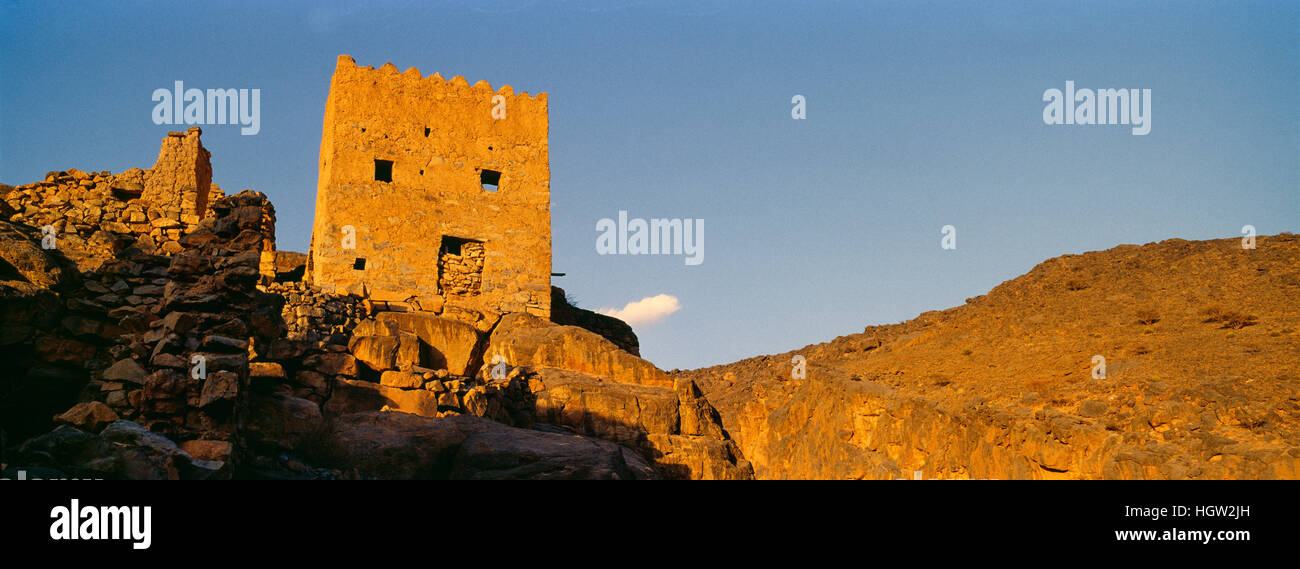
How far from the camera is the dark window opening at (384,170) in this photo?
21.5 m

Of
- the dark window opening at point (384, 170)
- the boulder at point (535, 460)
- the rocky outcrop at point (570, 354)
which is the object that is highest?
the dark window opening at point (384, 170)

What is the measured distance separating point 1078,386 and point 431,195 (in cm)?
1449

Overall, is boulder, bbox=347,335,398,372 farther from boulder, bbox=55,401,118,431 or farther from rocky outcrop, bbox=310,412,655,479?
boulder, bbox=55,401,118,431

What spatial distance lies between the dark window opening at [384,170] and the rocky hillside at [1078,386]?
34.4 feet

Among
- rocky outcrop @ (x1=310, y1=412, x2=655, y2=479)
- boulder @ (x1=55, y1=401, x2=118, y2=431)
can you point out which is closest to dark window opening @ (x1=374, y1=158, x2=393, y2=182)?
rocky outcrop @ (x1=310, y1=412, x2=655, y2=479)

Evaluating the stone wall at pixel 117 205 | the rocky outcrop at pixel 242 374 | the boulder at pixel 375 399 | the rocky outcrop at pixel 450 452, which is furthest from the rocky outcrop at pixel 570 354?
the stone wall at pixel 117 205

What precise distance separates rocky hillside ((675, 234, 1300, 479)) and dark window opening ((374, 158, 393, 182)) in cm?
1050

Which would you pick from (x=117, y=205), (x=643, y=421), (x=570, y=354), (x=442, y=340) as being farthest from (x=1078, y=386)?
(x=117, y=205)

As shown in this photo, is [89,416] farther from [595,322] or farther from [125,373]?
[595,322]

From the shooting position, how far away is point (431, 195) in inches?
847

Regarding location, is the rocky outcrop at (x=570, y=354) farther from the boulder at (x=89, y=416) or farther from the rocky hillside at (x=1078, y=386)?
the boulder at (x=89, y=416)
